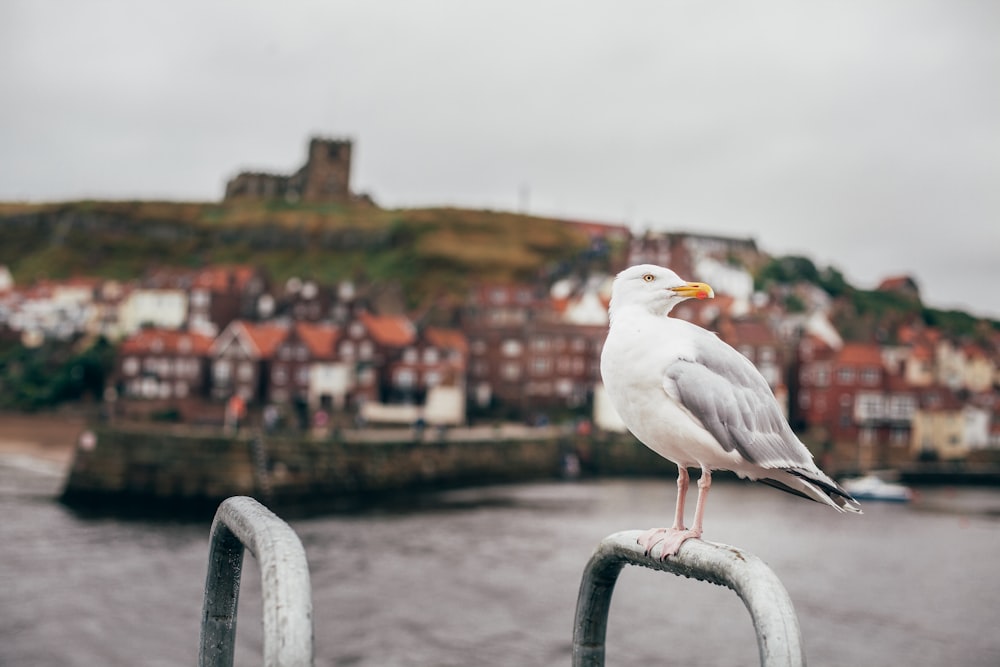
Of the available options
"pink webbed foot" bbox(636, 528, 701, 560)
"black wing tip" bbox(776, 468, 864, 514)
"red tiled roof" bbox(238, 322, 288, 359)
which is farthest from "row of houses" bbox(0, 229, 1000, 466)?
"pink webbed foot" bbox(636, 528, 701, 560)

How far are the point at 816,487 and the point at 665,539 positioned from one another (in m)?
0.68

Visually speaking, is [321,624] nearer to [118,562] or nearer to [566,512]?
[118,562]

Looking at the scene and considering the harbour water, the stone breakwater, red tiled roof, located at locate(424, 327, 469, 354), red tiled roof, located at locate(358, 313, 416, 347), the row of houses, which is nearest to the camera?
the harbour water

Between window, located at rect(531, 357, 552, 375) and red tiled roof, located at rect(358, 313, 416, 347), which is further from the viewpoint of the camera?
window, located at rect(531, 357, 552, 375)

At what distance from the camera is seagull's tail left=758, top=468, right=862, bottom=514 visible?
3.04 m

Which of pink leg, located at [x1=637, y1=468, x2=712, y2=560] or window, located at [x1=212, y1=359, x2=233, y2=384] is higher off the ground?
pink leg, located at [x1=637, y1=468, x2=712, y2=560]

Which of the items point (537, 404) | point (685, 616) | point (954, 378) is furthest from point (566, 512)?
point (954, 378)

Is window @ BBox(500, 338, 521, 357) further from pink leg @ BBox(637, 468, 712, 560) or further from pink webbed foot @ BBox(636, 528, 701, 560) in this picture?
pink webbed foot @ BBox(636, 528, 701, 560)

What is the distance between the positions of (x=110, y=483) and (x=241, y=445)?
559cm

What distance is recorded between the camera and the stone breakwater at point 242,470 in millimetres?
42375

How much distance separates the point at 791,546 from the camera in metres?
39.8

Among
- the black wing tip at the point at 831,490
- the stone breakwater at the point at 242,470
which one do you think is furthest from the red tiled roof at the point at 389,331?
the black wing tip at the point at 831,490

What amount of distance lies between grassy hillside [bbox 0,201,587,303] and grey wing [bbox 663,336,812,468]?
112m

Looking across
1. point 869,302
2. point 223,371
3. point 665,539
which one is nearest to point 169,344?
point 223,371
